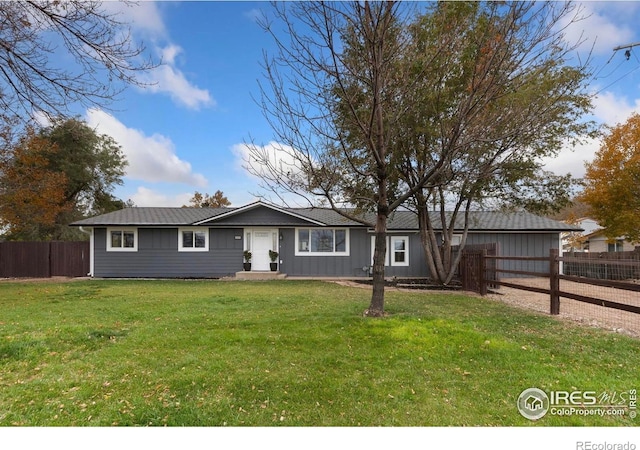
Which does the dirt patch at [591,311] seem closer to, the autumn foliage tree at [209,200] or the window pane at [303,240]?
the window pane at [303,240]

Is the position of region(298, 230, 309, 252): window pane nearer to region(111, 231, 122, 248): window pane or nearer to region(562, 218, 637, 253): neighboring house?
region(111, 231, 122, 248): window pane

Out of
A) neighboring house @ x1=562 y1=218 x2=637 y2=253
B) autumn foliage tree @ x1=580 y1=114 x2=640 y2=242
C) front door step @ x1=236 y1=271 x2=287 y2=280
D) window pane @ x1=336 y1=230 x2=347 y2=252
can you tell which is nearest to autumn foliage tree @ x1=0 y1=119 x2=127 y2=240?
front door step @ x1=236 y1=271 x2=287 y2=280

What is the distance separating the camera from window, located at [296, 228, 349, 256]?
16.8m

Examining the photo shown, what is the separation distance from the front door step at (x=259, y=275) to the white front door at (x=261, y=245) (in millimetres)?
666

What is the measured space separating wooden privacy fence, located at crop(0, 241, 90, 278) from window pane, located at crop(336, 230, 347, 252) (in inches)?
465

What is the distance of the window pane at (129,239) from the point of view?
16750 millimetres

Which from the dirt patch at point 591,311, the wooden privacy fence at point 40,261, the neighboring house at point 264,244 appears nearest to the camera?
the dirt patch at point 591,311

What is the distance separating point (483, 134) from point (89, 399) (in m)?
6.24

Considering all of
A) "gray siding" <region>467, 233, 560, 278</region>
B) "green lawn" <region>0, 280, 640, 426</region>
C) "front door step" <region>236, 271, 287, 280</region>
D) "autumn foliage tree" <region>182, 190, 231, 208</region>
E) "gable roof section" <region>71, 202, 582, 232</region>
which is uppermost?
"autumn foliage tree" <region>182, 190, 231, 208</region>

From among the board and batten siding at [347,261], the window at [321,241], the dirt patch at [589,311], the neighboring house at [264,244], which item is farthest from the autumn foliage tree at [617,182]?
the window at [321,241]

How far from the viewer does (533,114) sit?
5984mm

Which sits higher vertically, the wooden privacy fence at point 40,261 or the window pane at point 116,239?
the window pane at point 116,239

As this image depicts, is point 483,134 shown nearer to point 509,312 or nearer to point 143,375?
point 509,312


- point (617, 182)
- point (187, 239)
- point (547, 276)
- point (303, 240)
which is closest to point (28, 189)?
point (187, 239)
